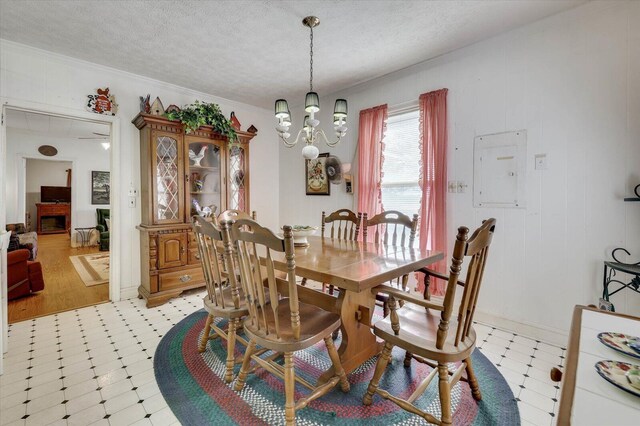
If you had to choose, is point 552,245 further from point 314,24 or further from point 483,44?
point 314,24

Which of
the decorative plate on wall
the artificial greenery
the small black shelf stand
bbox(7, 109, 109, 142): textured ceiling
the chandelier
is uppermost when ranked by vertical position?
bbox(7, 109, 109, 142): textured ceiling

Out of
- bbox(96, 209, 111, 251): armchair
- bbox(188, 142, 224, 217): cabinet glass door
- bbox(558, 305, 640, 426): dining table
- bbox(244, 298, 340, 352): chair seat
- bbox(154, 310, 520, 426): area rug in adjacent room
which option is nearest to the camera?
bbox(558, 305, 640, 426): dining table

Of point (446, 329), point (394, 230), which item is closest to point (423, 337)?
point (446, 329)

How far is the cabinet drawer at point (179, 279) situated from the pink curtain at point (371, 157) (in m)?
2.20

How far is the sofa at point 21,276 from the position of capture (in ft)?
10.7

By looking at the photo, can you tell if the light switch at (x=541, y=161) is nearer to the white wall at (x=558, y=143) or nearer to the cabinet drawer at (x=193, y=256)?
the white wall at (x=558, y=143)

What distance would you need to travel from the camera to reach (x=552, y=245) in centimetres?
238

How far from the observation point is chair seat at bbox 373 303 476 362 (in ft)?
4.41

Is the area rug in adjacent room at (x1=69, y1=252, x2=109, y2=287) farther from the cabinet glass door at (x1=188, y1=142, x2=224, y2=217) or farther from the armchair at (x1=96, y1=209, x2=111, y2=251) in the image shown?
the cabinet glass door at (x1=188, y1=142, x2=224, y2=217)

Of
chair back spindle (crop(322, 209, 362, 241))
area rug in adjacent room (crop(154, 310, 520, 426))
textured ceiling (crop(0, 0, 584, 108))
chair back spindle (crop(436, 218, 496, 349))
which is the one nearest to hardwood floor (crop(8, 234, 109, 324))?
area rug in adjacent room (crop(154, 310, 520, 426))

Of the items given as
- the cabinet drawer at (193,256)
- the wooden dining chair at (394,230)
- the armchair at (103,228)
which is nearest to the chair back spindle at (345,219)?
the wooden dining chair at (394,230)

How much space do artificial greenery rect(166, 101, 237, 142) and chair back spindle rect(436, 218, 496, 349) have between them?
129 inches

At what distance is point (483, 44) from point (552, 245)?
6.28 feet

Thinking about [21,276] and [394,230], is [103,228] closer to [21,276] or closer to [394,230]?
[21,276]
